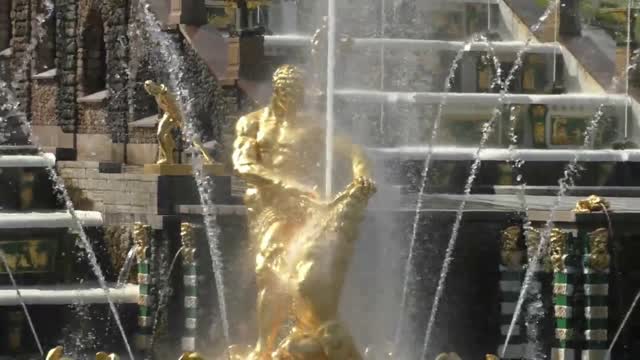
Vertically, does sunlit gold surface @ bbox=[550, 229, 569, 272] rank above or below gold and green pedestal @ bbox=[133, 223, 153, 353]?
above

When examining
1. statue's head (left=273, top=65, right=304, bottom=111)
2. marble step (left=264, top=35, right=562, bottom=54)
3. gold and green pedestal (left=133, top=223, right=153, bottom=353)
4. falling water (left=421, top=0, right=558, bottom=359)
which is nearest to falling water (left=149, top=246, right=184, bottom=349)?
gold and green pedestal (left=133, top=223, right=153, bottom=353)

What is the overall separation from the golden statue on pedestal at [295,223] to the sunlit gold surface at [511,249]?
349 cm

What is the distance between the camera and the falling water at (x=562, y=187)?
17953 millimetres

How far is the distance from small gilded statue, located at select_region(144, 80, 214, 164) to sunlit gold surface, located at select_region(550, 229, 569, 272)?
12.9 feet

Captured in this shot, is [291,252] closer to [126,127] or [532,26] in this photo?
[126,127]

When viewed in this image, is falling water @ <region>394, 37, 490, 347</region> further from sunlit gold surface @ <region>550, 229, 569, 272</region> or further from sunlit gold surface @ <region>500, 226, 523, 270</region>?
sunlit gold surface @ <region>550, 229, 569, 272</region>

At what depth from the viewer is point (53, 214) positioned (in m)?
21.3

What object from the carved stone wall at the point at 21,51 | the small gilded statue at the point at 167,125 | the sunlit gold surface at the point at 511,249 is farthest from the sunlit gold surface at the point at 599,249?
the carved stone wall at the point at 21,51

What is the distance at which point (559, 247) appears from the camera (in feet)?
58.3

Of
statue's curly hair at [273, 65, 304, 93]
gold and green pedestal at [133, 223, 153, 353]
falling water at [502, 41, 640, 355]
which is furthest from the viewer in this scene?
gold and green pedestal at [133, 223, 153, 353]

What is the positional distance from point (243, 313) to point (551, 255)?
3202 mm

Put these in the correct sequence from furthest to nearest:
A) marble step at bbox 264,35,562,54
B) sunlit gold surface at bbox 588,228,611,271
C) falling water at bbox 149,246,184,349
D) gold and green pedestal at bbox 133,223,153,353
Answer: marble step at bbox 264,35,562,54 → gold and green pedestal at bbox 133,223,153,353 → falling water at bbox 149,246,184,349 → sunlit gold surface at bbox 588,228,611,271

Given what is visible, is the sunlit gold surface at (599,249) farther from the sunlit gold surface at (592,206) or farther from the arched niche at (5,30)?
the arched niche at (5,30)

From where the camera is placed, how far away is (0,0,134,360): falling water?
19547 millimetres
